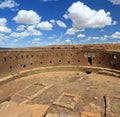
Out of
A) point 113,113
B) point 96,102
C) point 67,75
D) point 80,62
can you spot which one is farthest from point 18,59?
point 113,113

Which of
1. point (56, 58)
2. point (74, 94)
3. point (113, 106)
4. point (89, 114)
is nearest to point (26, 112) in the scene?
point (89, 114)

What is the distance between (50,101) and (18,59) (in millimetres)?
8778

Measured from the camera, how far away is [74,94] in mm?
10203

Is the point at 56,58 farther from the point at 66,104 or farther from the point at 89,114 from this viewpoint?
the point at 89,114

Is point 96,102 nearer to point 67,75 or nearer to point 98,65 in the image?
point 67,75

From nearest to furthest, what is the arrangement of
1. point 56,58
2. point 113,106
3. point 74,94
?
point 113,106 → point 74,94 → point 56,58

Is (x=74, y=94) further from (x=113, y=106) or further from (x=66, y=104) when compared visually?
(x=113, y=106)

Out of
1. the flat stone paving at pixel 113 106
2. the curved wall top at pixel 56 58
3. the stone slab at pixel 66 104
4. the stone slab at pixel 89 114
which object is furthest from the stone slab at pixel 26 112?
the curved wall top at pixel 56 58

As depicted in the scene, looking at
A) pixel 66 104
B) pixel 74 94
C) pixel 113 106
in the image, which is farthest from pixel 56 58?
pixel 113 106

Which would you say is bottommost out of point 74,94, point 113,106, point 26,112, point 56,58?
point 113,106

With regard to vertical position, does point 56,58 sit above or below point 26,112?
above

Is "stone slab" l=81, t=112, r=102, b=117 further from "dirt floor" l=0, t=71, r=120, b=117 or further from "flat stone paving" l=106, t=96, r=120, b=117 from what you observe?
"flat stone paving" l=106, t=96, r=120, b=117

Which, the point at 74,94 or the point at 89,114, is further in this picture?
the point at 74,94

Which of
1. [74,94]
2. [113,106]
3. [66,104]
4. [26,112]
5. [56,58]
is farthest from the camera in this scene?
[56,58]
